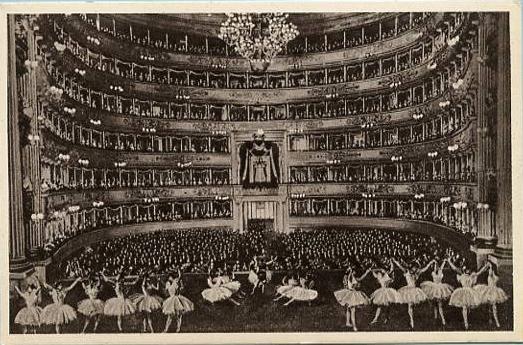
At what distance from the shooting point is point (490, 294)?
7316 millimetres

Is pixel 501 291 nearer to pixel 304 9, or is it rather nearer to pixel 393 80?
pixel 393 80

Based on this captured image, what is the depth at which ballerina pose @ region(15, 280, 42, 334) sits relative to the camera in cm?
732

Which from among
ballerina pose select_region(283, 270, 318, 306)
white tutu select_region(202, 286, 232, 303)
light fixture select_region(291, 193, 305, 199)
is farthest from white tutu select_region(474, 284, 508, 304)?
white tutu select_region(202, 286, 232, 303)

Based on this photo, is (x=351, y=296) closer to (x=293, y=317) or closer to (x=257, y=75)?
(x=293, y=317)

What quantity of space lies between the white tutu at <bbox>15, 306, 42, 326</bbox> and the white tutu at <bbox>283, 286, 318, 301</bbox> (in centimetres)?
308

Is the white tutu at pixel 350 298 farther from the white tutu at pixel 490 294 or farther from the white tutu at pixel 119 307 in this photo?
the white tutu at pixel 119 307

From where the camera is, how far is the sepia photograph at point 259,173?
23.9ft

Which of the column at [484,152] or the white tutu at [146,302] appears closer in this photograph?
the column at [484,152]

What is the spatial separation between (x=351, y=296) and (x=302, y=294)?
0.60 metres

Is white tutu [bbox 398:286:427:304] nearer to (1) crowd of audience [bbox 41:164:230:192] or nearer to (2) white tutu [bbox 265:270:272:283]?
(2) white tutu [bbox 265:270:272:283]

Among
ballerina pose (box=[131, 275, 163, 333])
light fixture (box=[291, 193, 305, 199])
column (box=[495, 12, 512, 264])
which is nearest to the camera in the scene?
column (box=[495, 12, 512, 264])

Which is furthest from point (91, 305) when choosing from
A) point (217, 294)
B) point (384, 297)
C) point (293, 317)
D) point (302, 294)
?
point (384, 297)

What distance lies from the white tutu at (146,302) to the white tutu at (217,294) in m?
0.60

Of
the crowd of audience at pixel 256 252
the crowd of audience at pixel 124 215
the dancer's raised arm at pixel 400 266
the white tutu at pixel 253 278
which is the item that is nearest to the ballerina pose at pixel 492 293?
the crowd of audience at pixel 256 252
